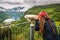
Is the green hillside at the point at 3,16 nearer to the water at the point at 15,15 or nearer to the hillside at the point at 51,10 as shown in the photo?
the water at the point at 15,15

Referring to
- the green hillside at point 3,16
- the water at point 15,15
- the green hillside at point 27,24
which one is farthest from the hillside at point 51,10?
the green hillside at point 3,16

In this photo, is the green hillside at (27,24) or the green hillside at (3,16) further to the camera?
the green hillside at (3,16)

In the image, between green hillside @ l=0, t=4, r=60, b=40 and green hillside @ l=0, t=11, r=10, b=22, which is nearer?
green hillside @ l=0, t=4, r=60, b=40

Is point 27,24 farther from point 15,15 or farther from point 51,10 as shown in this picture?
point 51,10

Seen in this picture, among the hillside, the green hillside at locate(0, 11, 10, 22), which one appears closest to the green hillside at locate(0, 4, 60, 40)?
the hillside

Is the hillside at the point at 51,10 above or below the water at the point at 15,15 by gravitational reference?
above

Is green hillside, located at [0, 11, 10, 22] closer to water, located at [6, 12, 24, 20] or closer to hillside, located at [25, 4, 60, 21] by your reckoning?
water, located at [6, 12, 24, 20]

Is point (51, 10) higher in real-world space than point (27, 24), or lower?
higher

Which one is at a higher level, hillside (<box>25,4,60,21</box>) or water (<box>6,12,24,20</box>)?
hillside (<box>25,4,60,21</box>)

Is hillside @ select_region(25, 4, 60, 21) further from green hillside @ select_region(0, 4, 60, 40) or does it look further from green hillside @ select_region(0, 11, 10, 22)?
green hillside @ select_region(0, 11, 10, 22)

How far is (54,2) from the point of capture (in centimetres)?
416

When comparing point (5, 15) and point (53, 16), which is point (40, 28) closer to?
point (53, 16)

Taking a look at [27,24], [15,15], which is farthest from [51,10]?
[15,15]

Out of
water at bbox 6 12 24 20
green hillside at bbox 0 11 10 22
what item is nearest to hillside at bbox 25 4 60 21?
water at bbox 6 12 24 20
